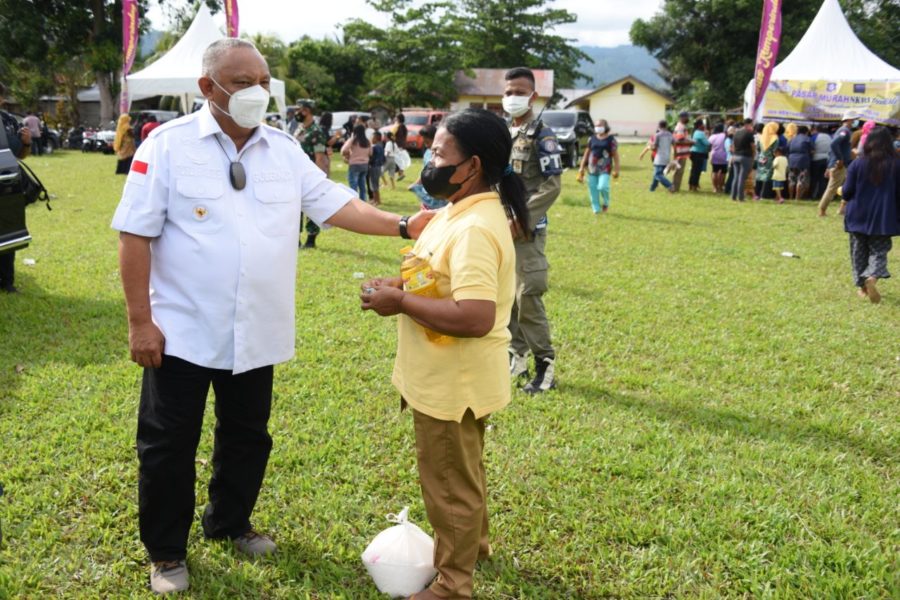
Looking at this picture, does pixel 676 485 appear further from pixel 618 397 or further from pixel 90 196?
pixel 90 196

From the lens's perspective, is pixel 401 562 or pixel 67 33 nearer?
pixel 401 562

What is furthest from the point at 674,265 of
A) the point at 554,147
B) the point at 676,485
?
the point at 676,485

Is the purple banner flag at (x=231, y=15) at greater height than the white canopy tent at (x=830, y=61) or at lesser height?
greater

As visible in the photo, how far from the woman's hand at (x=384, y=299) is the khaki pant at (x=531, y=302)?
82.2 inches

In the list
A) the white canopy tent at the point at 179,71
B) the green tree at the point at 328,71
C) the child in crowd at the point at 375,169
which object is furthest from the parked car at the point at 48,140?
the child in crowd at the point at 375,169

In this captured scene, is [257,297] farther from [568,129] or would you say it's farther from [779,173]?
[568,129]

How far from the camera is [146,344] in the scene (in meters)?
2.35

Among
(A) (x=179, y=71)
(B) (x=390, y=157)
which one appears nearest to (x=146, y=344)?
(B) (x=390, y=157)

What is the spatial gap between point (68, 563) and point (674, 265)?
24.3 feet

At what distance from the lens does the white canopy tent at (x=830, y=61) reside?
16.6 metres

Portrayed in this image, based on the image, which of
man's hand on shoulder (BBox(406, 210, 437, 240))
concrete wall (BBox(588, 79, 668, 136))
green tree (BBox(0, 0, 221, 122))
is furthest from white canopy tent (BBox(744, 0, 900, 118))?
concrete wall (BBox(588, 79, 668, 136))

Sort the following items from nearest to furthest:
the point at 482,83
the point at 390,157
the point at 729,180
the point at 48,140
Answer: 1. the point at 390,157
2. the point at 729,180
3. the point at 48,140
4. the point at 482,83

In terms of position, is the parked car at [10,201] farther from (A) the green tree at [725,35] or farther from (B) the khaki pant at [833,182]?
(A) the green tree at [725,35]

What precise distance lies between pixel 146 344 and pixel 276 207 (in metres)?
0.64
